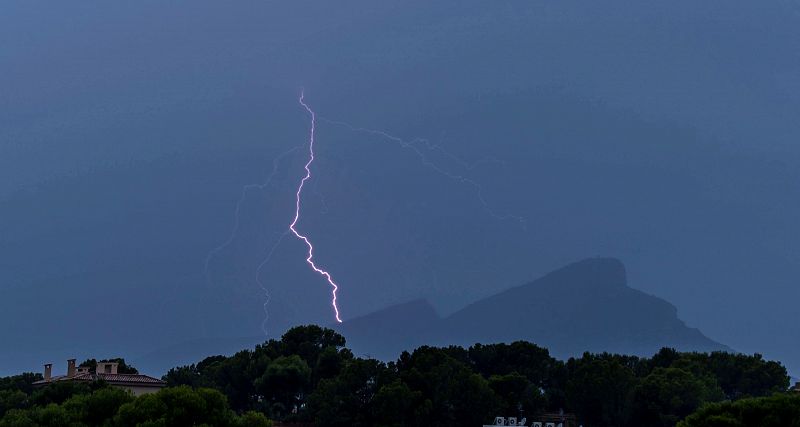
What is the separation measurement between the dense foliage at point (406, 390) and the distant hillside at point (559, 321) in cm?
7710

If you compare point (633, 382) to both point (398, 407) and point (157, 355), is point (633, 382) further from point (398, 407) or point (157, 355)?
point (157, 355)

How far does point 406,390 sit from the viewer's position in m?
A: 46.4

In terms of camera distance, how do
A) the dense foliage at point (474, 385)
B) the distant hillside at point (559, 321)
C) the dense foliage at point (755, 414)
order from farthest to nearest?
the distant hillside at point (559, 321), the dense foliage at point (474, 385), the dense foliage at point (755, 414)

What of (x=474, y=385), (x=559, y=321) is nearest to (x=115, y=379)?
(x=474, y=385)

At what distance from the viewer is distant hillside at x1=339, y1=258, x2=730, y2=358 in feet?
464

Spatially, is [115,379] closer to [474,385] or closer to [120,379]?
[120,379]

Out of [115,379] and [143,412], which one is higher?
[115,379]

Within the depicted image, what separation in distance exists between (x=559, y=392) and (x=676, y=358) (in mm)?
10925

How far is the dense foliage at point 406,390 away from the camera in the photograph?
35.7m

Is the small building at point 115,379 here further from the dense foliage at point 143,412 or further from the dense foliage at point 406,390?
the dense foliage at point 143,412

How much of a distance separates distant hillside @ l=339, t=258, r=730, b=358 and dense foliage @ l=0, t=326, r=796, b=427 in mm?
77099

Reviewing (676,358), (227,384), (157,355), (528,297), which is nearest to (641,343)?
(528,297)

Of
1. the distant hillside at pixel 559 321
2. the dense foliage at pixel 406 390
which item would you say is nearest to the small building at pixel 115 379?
the dense foliage at pixel 406 390

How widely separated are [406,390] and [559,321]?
111 metres
